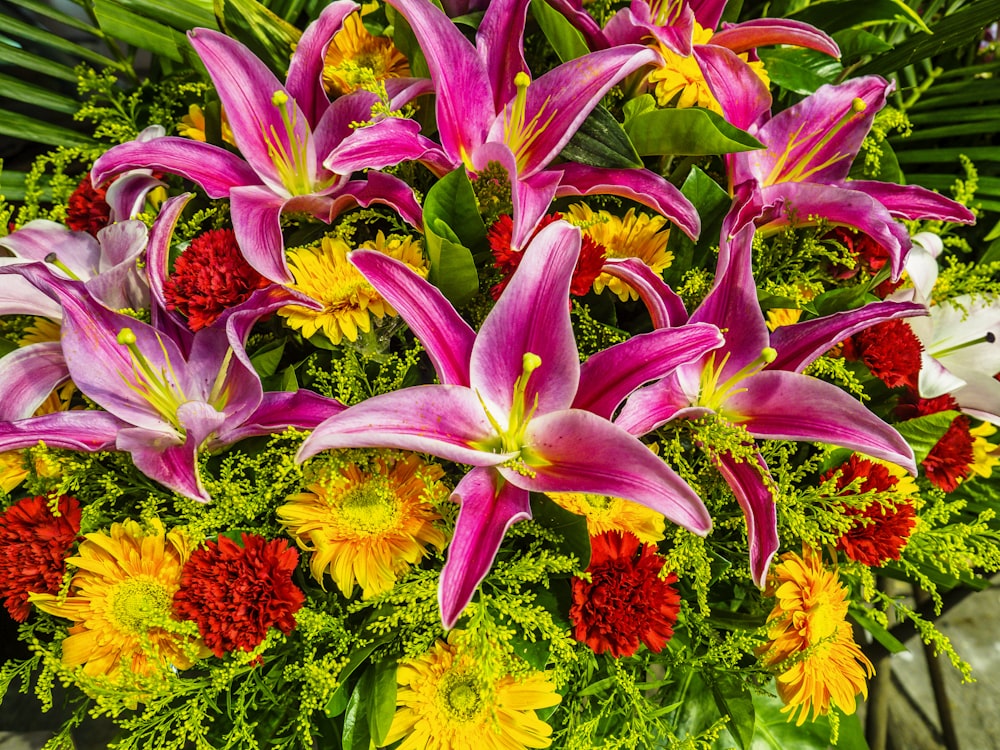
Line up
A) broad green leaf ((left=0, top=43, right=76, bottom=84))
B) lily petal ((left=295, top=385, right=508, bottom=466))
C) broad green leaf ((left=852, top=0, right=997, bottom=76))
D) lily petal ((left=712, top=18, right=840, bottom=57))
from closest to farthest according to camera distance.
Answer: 1. lily petal ((left=295, top=385, right=508, bottom=466))
2. lily petal ((left=712, top=18, right=840, bottom=57))
3. broad green leaf ((left=852, top=0, right=997, bottom=76))
4. broad green leaf ((left=0, top=43, right=76, bottom=84))

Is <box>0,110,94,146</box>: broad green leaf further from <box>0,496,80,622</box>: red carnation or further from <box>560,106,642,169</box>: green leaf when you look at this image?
<box>560,106,642,169</box>: green leaf

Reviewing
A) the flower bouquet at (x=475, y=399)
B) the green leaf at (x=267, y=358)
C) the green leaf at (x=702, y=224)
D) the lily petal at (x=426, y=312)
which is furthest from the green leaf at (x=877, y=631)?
the green leaf at (x=267, y=358)

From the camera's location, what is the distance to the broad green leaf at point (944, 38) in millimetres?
723

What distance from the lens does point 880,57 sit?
2.56 feet

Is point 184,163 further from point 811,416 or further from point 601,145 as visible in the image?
point 811,416

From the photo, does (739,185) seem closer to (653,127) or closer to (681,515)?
(653,127)

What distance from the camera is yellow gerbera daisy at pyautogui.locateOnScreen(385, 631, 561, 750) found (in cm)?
54

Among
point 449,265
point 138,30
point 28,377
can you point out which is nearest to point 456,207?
point 449,265

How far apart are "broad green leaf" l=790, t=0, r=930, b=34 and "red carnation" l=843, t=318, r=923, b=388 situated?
336 millimetres

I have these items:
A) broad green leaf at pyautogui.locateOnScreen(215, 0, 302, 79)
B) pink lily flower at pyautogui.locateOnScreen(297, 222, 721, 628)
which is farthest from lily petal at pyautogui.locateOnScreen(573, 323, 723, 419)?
broad green leaf at pyautogui.locateOnScreen(215, 0, 302, 79)

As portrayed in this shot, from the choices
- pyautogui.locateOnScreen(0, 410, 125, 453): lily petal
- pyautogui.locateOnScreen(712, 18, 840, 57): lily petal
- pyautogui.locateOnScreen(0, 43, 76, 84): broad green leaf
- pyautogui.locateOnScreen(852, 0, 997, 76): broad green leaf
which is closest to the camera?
pyautogui.locateOnScreen(0, 410, 125, 453): lily petal

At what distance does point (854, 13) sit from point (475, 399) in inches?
24.5

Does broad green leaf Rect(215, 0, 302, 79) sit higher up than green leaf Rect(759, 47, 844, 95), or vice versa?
broad green leaf Rect(215, 0, 302, 79)

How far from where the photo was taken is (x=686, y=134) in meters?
0.56
